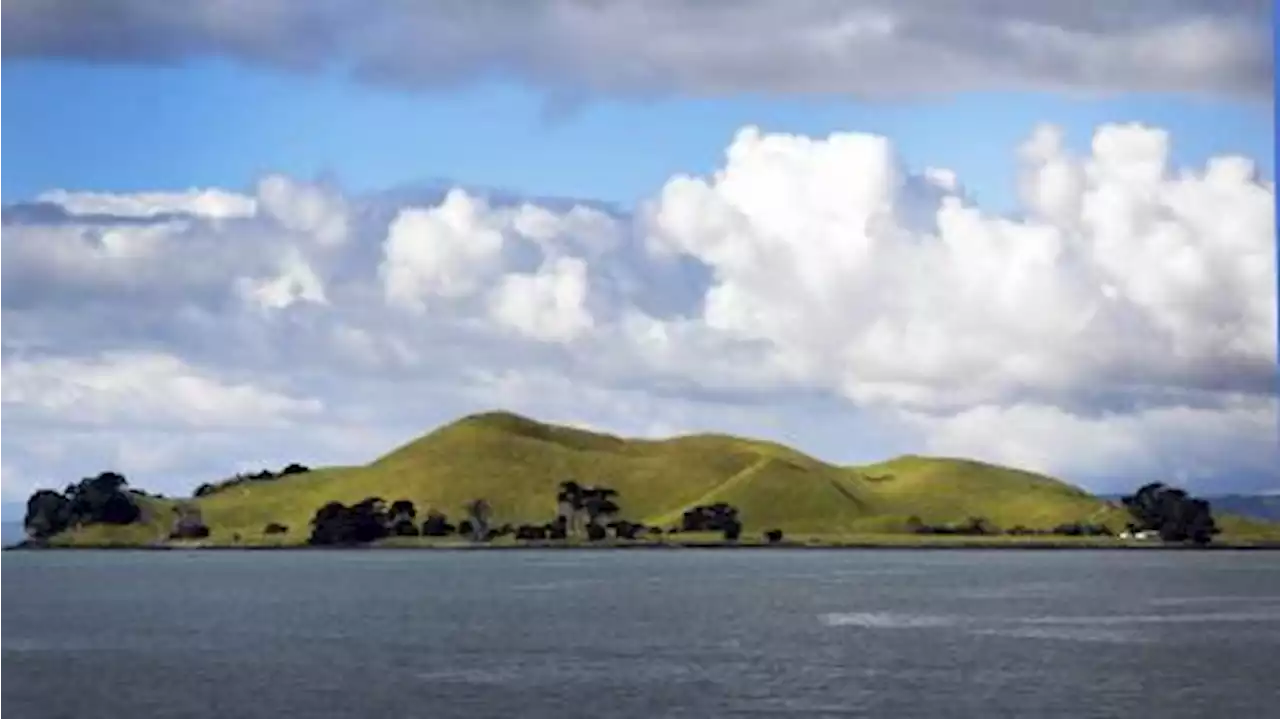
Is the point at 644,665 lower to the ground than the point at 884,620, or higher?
lower

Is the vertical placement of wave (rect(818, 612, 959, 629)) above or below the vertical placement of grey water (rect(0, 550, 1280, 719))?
above

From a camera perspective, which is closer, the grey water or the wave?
the grey water

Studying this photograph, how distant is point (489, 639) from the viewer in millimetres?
150125

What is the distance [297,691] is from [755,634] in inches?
2124

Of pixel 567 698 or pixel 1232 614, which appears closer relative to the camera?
pixel 567 698

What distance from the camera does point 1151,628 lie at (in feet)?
538

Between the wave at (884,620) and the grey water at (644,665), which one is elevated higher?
the wave at (884,620)

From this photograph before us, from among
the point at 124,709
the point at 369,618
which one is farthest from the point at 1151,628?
the point at 124,709

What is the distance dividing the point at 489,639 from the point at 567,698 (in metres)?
46.4

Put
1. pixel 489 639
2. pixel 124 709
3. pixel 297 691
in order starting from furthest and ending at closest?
pixel 489 639
pixel 297 691
pixel 124 709

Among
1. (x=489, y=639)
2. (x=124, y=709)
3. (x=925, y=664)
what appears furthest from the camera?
(x=489, y=639)

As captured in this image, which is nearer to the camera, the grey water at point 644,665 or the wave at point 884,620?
the grey water at point 644,665

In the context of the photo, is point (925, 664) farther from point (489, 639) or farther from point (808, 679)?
point (489, 639)

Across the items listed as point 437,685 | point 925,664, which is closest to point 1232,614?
point 925,664
